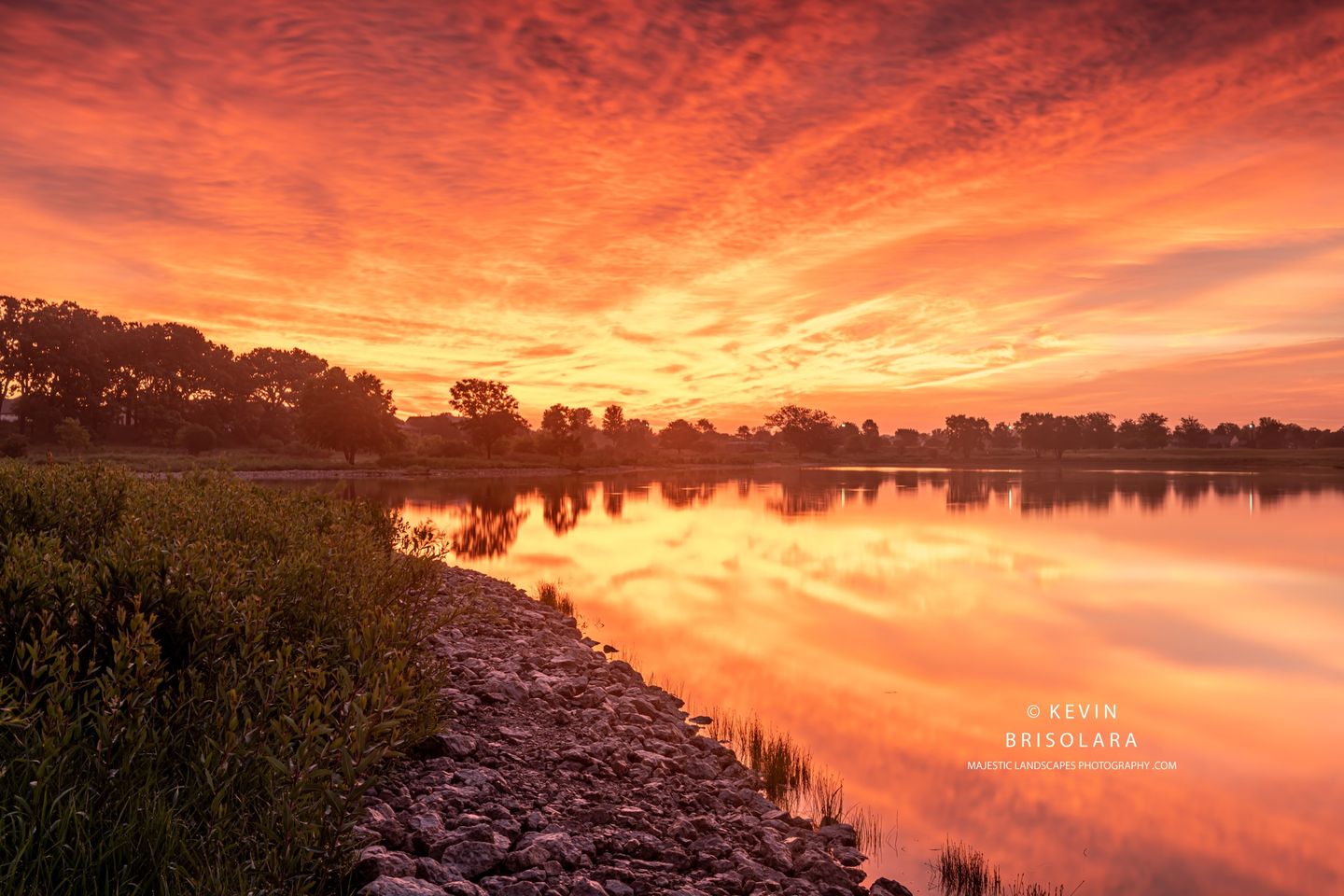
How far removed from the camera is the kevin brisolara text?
12.2m

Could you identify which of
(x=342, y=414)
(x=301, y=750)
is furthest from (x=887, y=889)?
(x=342, y=414)

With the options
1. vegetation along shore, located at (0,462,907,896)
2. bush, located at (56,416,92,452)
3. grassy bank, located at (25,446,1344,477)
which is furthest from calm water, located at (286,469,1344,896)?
bush, located at (56,416,92,452)

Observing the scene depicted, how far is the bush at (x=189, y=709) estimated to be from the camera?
4.86 metres

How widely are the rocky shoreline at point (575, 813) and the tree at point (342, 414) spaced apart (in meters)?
91.6

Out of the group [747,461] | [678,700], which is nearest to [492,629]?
[678,700]

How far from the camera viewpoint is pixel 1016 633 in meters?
21.0

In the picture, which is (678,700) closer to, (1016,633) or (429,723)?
(429,723)

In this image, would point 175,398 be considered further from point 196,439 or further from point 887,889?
point 887,889

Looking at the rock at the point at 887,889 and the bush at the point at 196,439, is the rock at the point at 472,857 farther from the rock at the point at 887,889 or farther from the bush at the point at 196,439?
the bush at the point at 196,439

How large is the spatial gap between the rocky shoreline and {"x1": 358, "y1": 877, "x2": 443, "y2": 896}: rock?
0.01 meters

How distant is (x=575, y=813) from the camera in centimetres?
786

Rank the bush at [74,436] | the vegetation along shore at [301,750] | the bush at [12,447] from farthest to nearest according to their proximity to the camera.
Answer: the bush at [74,436] < the bush at [12,447] < the vegetation along shore at [301,750]

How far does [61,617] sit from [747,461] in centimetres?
17883

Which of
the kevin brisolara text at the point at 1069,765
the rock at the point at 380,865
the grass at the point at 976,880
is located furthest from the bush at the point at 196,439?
the grass at the point at 976,880
